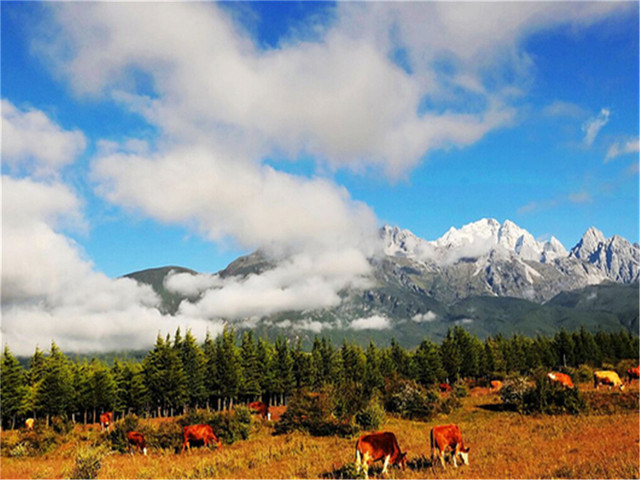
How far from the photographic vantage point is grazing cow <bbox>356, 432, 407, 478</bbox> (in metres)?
16.2

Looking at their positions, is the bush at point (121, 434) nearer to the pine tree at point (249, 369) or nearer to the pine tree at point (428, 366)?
the pine tree at point (249, 369)

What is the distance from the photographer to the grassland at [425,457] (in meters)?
15.9

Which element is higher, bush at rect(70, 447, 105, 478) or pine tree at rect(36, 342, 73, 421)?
bush at rect(70, 447, 105, 478)

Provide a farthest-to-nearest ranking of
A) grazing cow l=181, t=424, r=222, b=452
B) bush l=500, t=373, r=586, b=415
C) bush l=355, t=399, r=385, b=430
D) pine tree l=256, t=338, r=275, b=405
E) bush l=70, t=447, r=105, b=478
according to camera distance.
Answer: pine tree l=256, t=338, r=275, b=405 < bush l=500, t=373, r=586, b=415 < bush l=355, t=399, r=385, b=430 < grazing cow l=181, t=424, r=222, b=452 < bush l=70, t=447, r=105, b=478

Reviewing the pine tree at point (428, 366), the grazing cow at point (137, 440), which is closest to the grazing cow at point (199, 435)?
the grazing cow at point (137, 440)

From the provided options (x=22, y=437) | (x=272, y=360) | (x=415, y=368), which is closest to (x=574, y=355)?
(x=415, y=368)

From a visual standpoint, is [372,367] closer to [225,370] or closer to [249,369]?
[249,369]

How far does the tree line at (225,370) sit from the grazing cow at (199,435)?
11.9 metres

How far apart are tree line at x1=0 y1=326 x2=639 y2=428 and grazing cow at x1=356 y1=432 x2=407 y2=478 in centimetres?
1862

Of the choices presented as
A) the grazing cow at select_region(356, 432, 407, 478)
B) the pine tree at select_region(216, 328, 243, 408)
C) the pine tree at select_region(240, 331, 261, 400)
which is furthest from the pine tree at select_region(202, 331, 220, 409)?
the grazing cow at select_region(356, 432, 407, 478)

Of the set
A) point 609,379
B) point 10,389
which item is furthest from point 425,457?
point 10,389

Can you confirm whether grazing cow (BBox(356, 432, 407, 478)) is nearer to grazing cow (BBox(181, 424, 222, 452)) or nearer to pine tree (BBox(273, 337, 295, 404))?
grazing cow (BBox(181, 424, 222, 452))

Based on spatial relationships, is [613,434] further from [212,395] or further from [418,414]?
[212,395]

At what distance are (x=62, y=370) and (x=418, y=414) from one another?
62.4 metres
